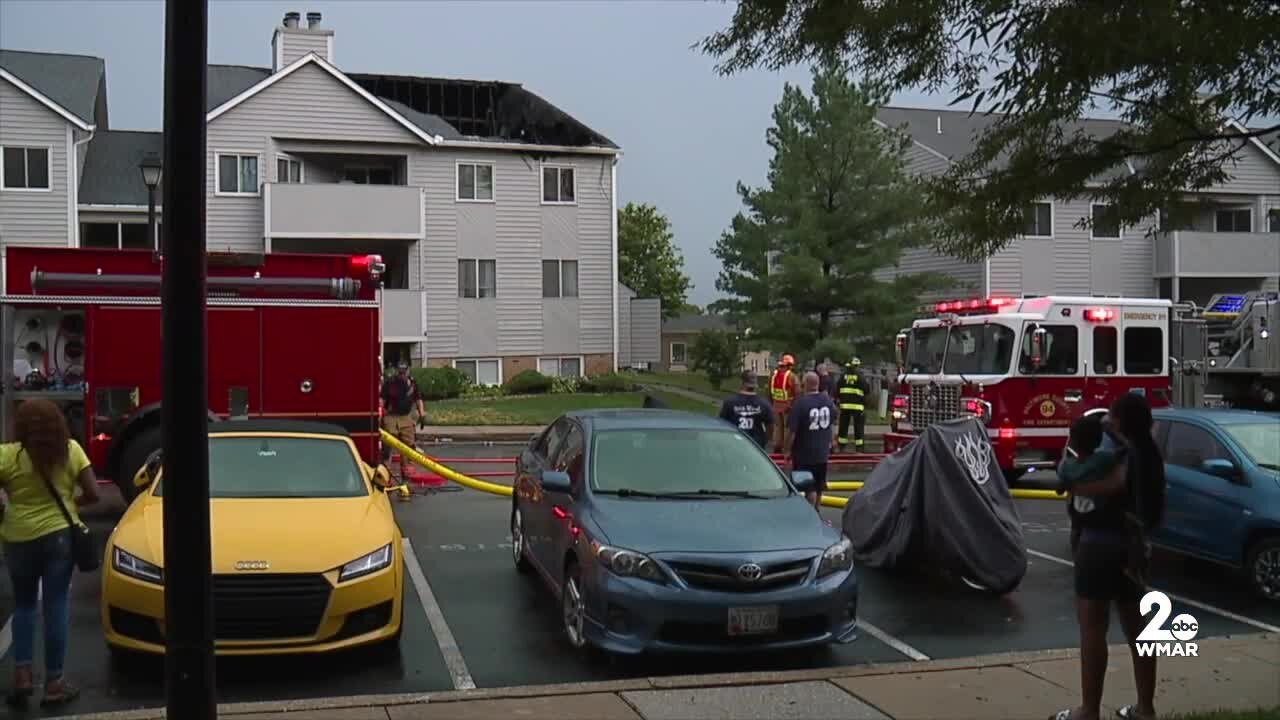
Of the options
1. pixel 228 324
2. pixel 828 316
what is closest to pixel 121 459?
pixel 228 324

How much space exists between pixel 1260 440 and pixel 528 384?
26402 mm

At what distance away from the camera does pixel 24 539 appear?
6641 mm

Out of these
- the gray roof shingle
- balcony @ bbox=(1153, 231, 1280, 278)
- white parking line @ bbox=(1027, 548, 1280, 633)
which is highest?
the gray roof shingle

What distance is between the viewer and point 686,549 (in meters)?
7.54

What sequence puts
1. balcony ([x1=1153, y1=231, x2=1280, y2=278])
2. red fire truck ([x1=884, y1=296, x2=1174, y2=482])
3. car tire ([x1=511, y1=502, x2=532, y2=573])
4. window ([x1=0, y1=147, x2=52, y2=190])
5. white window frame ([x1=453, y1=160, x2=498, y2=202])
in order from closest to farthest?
car tire ([x1=511, y1=502, x2=532, y2=573]) < red fire truck ([x1=884, y1=296, x2=1174, y2=482]) < window ([x1=0, y1=147, x2=52, y2=190]) < white window frame ([x1=453, y1=160, x2=498, y2=202]) < balcony ([x1=1153, y1=231, x2=1280, y2=278])

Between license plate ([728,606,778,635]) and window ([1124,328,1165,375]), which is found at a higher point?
window ([1124,328,1165,375])

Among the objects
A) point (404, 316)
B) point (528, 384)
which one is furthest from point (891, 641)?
point (528, 384)

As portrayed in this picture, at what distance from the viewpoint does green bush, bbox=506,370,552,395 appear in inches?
1399

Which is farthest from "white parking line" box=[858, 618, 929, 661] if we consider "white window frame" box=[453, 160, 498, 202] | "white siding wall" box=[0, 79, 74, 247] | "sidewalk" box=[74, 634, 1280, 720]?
"white siding wall" box=[0, 79, 74, 247]

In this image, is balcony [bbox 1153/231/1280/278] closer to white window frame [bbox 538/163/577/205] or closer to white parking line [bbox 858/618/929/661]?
white window frame [bbox 538/163/577/205]

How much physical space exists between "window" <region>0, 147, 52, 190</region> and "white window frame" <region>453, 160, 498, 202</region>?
425 inches

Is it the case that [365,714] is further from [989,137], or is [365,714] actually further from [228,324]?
[228,324]

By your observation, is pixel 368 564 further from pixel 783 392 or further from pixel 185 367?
pixel 783 392
